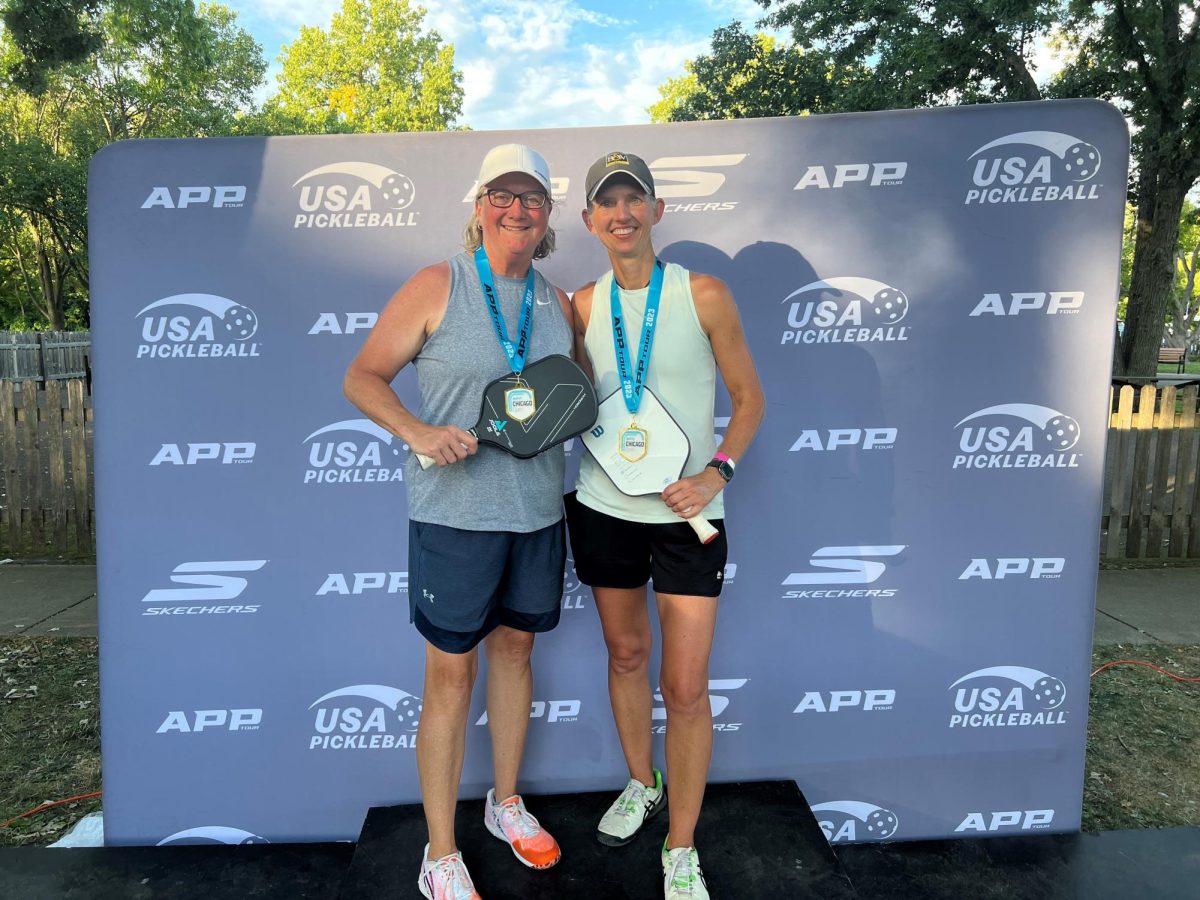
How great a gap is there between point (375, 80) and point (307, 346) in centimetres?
2483

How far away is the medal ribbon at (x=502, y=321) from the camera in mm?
1921

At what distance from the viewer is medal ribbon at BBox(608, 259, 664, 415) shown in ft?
6.44

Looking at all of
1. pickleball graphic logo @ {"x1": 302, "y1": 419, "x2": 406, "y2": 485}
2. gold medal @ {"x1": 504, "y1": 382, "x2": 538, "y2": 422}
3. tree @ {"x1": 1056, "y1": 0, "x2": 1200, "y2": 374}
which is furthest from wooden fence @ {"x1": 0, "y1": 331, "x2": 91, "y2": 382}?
tree @ {"x1": 1056, "y1": 0, "x2": 1200, "y2": 374}

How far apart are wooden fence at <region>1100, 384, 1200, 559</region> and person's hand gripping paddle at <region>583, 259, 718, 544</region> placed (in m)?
4.93

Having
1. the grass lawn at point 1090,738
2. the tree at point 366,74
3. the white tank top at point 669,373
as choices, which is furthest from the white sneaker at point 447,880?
the tree at point 366,74

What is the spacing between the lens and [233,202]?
7.91 ft

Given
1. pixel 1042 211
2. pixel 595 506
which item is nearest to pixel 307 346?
pixel 595 506

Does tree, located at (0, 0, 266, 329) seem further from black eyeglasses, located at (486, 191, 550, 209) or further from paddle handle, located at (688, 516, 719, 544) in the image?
paddle handle, located at (688, 516, 719, 544)

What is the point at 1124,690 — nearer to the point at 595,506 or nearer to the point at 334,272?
the point at 595,506

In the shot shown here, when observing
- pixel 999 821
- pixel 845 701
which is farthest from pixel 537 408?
pixel 999 821

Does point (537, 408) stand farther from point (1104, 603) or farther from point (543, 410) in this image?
point (1104, 603)

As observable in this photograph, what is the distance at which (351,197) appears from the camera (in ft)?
7.95

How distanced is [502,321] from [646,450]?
20.4 inches

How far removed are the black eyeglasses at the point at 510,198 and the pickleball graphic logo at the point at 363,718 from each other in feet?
5.68
